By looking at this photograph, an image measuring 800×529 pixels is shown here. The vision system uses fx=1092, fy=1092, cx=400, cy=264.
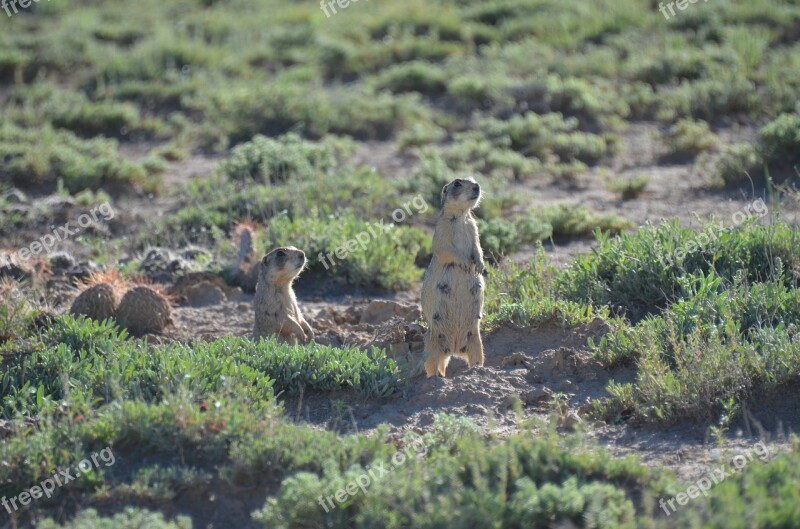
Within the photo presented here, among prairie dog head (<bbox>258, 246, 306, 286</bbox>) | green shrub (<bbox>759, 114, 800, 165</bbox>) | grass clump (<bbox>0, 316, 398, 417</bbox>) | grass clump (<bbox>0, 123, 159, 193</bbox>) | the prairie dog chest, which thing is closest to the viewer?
grass clump (<bbox>0, 316, 398, 417</bbox>)

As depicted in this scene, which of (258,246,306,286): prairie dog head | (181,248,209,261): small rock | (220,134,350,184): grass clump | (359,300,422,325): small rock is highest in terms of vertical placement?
(220,134,350,184): grass clump

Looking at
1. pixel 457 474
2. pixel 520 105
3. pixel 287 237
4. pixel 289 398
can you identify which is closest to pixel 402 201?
pixel 287 237

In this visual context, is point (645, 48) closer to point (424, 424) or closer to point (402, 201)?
point (402, 201)

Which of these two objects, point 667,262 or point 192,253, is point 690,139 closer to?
point 667,262

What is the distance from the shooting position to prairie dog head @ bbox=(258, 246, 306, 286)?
8695 millimetres

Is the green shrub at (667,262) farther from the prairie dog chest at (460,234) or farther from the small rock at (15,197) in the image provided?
the small rock at (15,197)

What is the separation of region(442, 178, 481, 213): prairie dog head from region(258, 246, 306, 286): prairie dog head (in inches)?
59.3

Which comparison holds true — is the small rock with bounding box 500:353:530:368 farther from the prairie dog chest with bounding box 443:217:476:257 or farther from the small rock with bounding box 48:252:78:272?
the small rock with bounding box 48:252:78:272

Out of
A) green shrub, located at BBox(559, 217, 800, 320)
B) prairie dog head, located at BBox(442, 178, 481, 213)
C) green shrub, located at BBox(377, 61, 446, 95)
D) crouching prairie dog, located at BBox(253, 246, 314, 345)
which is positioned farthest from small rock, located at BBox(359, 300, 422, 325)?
green shrub, located at BBox(377, 61, 446, 95)

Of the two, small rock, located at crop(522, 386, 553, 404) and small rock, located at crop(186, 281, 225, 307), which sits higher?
small rock, located at crop(186, 281, 225, 307)

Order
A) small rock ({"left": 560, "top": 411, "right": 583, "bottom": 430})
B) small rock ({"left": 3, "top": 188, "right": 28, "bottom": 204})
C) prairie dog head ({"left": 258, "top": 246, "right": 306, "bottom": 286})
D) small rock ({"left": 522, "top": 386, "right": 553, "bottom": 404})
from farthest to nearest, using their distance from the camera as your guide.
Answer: small rock ({"left": 3, "top": 188, "right": 28, "bottom": 204}) → prairie dog head ({"left": 258, "top": 246, "right": 306, "bottom": 286}) → small rock ({"left": 522, "top": 386, "right": 553, "bottom": 404}) → small rock ({"left": 560, "top": 411, "right": 583, "bottom": 430})

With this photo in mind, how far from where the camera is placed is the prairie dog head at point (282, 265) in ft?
28.5

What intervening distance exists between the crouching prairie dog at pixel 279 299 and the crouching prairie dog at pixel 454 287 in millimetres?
1304

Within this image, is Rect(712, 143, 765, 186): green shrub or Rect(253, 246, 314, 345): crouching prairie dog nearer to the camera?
Rect(253, 246, 314, 345): crouching prairie dog
